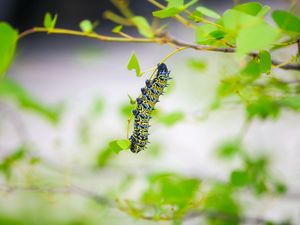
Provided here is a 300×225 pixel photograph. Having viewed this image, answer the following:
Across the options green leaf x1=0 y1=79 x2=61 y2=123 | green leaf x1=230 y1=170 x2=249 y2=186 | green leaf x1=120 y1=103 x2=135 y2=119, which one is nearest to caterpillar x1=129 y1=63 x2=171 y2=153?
green leaf x1=120 y1=103 x2=135 y2=119

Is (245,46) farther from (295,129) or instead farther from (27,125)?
(27,125)

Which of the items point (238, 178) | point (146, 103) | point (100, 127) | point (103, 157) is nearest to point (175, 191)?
point (238, 178)

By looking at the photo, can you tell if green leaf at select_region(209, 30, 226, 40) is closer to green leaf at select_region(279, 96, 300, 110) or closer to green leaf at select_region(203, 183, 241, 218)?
green leaf at select_region(279, 96, 300, 110)

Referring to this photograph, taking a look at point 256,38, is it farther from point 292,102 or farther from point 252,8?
point 292,102

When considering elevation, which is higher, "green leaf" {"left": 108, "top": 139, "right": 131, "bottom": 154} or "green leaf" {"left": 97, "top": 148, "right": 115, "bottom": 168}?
"green leaf" {"left": 97, "top": 148, "right": 115, "bottom": 168}

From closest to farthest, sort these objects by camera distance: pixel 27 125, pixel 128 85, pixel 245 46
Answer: pixel 245 46 < pixel 27 125 < pixel 128 85

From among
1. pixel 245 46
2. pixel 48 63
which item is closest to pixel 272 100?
pixel 245 46
